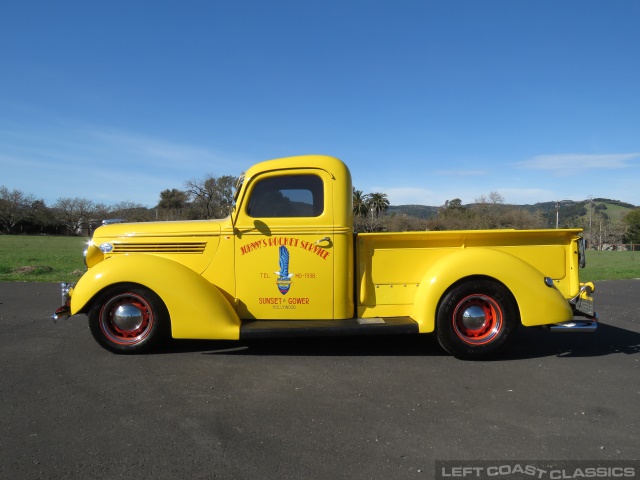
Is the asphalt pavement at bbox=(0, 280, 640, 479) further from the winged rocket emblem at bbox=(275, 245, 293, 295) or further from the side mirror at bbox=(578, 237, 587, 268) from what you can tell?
the side mirror at bbox=(578, 237, 587, 268)

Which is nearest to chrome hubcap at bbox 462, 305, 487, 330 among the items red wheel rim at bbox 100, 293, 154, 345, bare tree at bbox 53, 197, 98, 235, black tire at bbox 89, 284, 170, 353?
black tire at bbox 89, 284, 170, 353

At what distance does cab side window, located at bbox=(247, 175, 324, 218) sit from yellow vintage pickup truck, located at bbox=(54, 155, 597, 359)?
0.04ft

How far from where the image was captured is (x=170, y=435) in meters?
2.91

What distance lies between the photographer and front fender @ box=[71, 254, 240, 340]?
14.5 ft

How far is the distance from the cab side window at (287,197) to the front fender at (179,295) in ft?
3.31

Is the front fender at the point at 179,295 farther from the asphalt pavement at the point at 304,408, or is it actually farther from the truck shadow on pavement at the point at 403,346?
the truck shadow on pavement at the point at 403,346

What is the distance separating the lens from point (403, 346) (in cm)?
511

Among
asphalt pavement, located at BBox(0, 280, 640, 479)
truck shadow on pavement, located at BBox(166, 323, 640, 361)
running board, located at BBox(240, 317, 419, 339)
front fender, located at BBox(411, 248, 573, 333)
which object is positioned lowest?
asphalt pavement, located at BBox(0, 280, 640, 479)

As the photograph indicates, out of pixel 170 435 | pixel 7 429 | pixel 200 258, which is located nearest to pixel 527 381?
pixel 170 435

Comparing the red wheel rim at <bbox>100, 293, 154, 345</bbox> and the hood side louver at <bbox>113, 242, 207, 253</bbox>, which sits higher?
the hood side louver at <bbox>113, 242, 207, 253</bbox>

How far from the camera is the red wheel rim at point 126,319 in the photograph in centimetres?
460

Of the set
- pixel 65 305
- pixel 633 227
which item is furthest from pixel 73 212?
pixel 633 227

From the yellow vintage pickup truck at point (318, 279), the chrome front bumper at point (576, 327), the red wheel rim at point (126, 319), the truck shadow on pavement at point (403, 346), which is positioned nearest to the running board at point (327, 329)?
the yellow vintage pickup truck at point (318, 279)

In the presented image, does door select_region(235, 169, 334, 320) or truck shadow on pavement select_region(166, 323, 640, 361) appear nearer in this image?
door select_region(235, 169, 334, 320)
